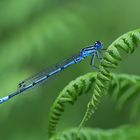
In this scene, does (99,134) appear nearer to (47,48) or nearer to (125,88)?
(125,88)

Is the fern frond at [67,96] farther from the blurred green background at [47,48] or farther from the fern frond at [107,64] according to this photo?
the blurred green background at [47,48]

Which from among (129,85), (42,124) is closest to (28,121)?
(42,124)

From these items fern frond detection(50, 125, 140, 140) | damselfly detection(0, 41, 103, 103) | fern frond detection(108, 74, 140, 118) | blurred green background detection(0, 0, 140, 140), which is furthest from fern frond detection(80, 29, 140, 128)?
blurred green background detection(0, 0, 140, 140)

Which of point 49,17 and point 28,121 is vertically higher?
point 49,17

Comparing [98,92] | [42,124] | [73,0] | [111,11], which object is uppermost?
[73,0]

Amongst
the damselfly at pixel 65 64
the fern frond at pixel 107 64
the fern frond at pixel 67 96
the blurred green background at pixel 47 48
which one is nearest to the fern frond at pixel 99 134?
the fern frond at pixel 67 96

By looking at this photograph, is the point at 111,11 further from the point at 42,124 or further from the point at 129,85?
the point at 129,85
